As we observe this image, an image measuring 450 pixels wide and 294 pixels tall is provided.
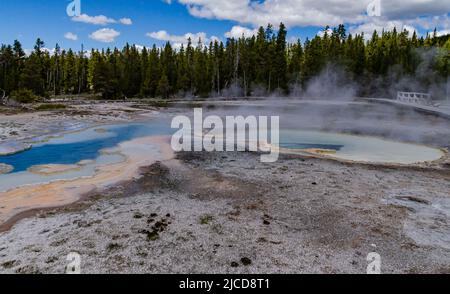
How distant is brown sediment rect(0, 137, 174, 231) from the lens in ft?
28.8

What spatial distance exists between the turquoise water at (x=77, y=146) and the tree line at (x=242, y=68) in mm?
28867

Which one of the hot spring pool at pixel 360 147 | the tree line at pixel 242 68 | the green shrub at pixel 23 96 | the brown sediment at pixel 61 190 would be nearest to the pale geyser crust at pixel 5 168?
the brown sediment at pixel 61 190

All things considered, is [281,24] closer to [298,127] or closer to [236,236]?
[298,127]

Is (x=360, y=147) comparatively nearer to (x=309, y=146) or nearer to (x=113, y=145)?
(x=309, y=146)

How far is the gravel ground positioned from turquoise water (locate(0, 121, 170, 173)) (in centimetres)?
526

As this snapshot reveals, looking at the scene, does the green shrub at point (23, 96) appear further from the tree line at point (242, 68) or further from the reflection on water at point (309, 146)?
the reflection on water at point (309, 146)

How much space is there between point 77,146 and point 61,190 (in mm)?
7845

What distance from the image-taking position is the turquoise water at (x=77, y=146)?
14.3 m

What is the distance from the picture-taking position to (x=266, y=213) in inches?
339

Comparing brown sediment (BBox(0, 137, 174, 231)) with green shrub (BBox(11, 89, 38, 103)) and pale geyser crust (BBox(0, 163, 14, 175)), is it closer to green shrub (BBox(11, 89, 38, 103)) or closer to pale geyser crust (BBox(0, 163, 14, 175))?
pale geyser crust (BBox(0, 163, 14, 175))

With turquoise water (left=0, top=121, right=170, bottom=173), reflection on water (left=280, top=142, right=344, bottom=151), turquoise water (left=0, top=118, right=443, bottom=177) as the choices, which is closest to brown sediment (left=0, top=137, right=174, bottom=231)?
turquoise water (left=0, top=118, right=443, bottom=177)

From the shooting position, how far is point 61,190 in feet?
34.0

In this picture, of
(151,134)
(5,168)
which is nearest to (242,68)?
(151,134)
